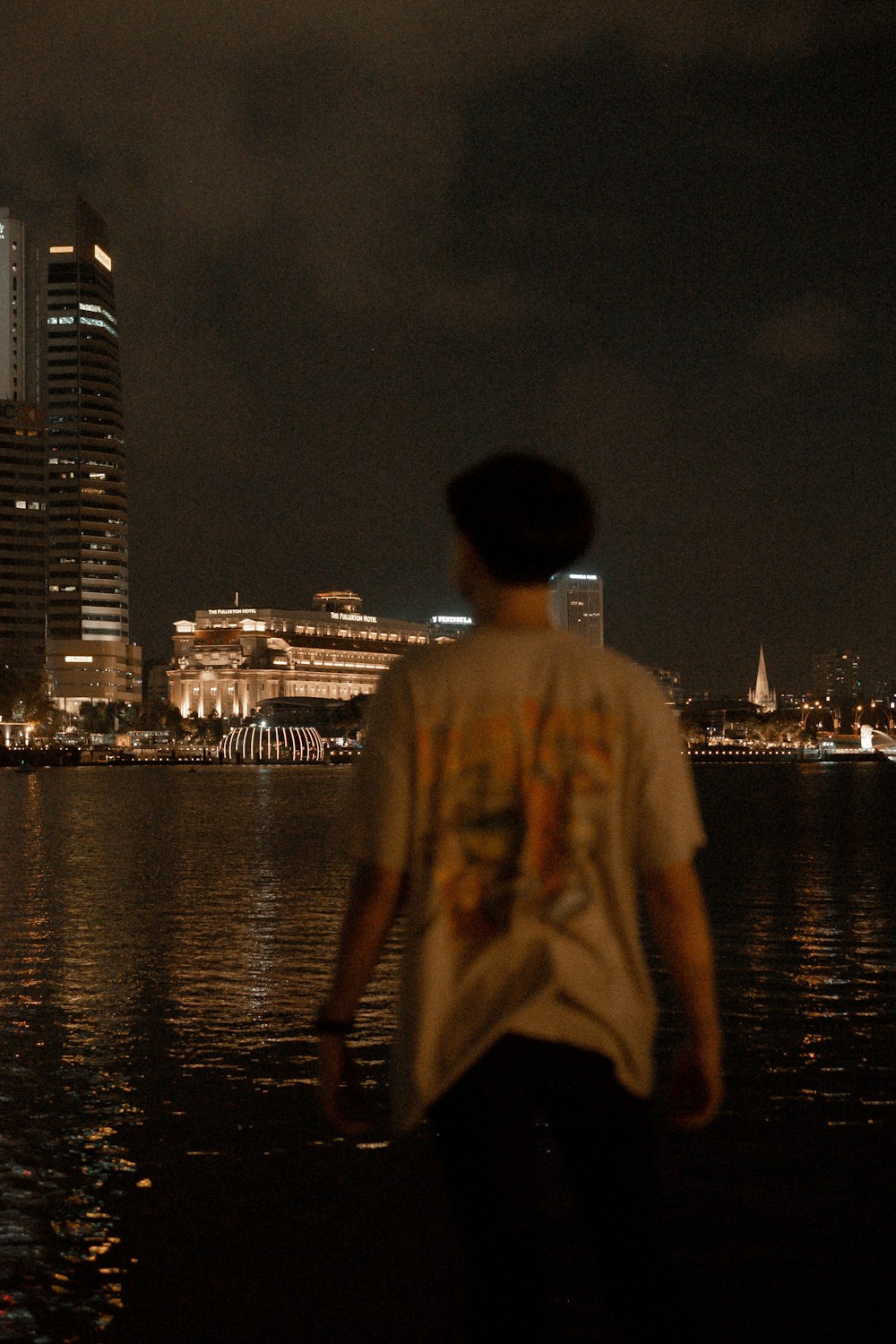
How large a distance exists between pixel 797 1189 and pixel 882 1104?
6.31 ft

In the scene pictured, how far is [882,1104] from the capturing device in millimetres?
8539

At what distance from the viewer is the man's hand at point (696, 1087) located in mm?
3289

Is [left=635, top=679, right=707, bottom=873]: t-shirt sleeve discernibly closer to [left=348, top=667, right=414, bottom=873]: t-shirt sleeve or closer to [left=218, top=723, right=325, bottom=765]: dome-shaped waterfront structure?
[left=348, top=667, right=414, bottom=873]: t-shirt sleeve

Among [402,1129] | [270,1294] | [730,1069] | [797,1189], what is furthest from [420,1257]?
[730,1069]

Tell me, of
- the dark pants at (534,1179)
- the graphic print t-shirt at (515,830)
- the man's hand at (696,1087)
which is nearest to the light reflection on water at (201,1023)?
the graphic print t-shirt at (515,830)

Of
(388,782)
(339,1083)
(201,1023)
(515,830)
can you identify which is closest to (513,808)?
(515,830)

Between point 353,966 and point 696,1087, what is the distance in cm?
81

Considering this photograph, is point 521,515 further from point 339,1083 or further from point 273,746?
point 273,746

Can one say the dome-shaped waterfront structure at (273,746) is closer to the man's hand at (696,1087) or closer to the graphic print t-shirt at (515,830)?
the man's hand at (696,1087)

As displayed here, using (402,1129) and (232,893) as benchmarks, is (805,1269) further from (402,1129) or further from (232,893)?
(232,893)

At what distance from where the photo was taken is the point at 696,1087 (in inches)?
131

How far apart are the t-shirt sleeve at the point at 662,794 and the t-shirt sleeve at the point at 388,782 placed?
20.0 inches

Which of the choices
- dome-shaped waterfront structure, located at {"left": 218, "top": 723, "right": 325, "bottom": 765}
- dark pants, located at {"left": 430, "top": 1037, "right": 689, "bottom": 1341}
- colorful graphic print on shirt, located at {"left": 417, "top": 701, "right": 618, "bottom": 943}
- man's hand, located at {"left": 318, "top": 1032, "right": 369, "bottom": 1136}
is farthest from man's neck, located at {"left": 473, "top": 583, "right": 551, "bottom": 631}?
dome-shaped waterfront structure, located at {"left": 218, "top": 723, "right": 325, "bottom": 765}

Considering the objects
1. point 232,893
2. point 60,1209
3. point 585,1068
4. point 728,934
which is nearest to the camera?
point 585,1068
